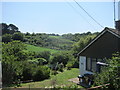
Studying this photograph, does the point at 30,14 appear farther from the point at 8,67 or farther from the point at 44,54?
the point at 44,54

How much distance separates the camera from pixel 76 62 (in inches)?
508

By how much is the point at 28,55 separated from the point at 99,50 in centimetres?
492

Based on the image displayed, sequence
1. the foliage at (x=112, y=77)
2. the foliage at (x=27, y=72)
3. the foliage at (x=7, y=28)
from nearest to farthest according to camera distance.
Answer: the foliage at (x=112, y=77), the foliage at (x=7, y=28), the foliage at (x=27, y=72)

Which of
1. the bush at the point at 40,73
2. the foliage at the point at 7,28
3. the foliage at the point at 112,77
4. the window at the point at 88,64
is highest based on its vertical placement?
the foliage at the point at 7,28

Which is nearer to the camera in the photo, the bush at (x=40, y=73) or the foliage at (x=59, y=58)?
the bush at (x=40, y=73)

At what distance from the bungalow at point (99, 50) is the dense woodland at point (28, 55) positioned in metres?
2.31

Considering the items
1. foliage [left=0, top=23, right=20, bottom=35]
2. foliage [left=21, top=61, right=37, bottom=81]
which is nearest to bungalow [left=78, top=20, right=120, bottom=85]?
foliage [left=21, top=61, right=37, bottom=81]

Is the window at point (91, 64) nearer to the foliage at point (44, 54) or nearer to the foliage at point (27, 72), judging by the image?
the foliage at point (27, 72)

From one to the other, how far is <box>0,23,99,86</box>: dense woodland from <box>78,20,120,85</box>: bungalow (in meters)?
2.31

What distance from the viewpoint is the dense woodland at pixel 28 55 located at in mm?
4755

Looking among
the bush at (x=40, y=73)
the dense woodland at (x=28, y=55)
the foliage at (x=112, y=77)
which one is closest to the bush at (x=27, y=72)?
the dense woodland at (x=28, y=55)

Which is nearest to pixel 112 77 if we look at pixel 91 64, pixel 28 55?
pixel 91 64

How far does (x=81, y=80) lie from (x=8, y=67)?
3.69m

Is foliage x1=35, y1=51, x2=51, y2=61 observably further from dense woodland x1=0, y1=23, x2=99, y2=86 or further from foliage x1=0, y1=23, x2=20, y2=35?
foliage x1=0, y1=23, x2=20, y2=35
